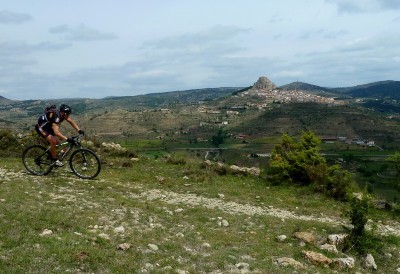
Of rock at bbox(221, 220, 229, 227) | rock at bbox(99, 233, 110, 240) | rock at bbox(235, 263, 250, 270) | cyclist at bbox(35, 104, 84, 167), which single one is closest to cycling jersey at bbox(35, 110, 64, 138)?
cyclist at bbox(35, 104, 84, 167)

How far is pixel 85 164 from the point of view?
14.9 meters

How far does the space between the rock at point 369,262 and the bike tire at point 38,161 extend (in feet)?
36.2

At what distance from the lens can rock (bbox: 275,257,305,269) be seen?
840 cm

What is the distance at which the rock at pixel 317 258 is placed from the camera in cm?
880

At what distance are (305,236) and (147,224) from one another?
13.4 ft

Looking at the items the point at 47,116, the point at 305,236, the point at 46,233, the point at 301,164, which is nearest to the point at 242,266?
the point at 305,236

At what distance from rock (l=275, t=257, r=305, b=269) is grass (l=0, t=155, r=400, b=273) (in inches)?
9.0

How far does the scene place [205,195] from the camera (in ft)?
48.2

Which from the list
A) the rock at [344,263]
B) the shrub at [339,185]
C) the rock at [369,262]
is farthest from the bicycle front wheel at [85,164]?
the rock at [369,262]

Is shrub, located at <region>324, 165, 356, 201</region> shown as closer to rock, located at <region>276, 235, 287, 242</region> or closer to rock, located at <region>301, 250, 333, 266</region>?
rock, located at <region>276, 235, 287, 242</region>

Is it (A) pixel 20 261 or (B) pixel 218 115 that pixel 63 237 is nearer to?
(A) pixel 20 261

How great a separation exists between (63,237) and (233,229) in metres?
4.52

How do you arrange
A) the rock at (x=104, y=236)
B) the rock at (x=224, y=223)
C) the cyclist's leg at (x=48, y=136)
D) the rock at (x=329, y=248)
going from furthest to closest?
the cyclist's leg at (x=48, y=136) < the rock at (x=224, y=223) < the rock at (x=329, y=248) < the rock at (x=104, y=236)

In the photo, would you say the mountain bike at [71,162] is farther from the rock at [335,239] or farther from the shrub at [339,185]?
the shrub at [339,185]
